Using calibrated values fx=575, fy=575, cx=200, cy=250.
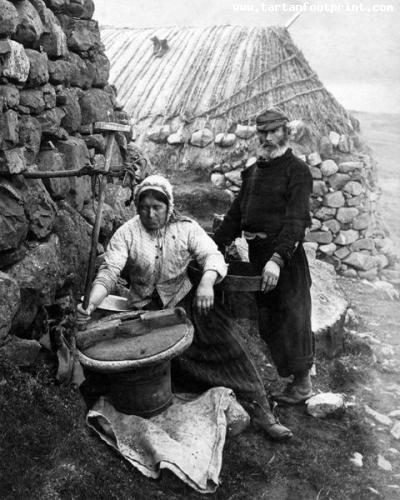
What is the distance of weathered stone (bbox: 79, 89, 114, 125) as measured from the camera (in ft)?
17.1

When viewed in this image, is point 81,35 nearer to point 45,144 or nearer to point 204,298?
point 45,144

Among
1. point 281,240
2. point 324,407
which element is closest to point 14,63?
point 281,240

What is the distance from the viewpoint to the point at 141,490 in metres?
3.50

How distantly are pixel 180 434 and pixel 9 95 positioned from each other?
2.53 m

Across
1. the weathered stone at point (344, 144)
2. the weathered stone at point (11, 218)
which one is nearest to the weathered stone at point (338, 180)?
the weathered stone at point (344, 144)

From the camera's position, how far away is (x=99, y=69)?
552cm

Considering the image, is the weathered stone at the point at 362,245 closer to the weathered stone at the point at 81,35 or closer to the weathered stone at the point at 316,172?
the weathered stone at the point at 316,172

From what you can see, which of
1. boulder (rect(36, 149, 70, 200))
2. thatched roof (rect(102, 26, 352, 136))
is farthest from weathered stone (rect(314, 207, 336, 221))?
boulder (rect(36, 149, 70, 200))

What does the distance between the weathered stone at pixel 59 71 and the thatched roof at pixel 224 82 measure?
5569 millimetres

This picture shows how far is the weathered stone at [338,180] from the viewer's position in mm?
10484

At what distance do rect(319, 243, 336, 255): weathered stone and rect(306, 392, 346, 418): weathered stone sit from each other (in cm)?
590

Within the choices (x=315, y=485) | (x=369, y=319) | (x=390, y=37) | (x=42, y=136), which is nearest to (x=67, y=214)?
(x=42, y=136)

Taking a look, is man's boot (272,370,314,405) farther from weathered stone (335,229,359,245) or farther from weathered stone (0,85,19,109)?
weathered stone (335,229,359,245)

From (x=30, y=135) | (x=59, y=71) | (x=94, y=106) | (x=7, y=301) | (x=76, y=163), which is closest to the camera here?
(x=7, y=301)
